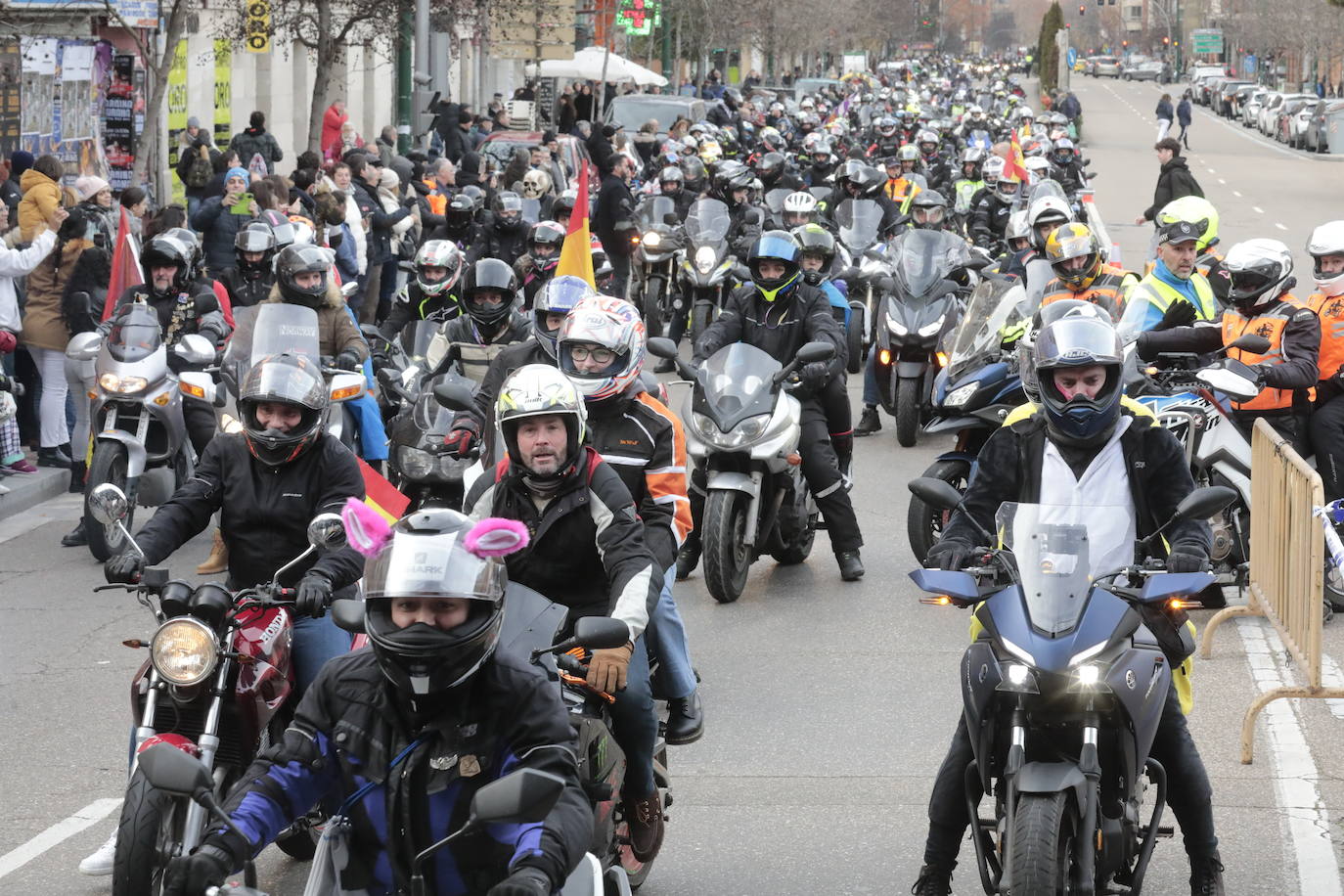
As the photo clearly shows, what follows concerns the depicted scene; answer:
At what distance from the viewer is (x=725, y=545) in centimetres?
1040

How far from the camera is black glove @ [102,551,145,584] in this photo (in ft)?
19.8

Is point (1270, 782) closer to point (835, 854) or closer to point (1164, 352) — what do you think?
point (835, 854)

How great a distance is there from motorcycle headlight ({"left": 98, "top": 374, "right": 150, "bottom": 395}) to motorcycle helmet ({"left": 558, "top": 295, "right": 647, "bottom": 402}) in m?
4.74

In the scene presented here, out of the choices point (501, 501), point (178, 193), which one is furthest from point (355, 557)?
point (178, 193)

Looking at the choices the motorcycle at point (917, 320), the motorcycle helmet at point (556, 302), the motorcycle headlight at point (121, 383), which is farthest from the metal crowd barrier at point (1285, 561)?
the motorcycle headlight at point (121, 383)

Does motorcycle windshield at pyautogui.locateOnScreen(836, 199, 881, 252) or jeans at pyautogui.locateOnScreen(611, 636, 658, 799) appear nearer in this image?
jeans at pyautogui.locateOnScreen(611, 636, 658, 799)

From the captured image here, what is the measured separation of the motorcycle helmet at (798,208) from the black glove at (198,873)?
13817 mm

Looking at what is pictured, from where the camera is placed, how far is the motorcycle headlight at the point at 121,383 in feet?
37.4

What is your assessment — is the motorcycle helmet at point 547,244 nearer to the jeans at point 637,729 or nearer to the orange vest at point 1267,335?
the orange vest at point 1267,335

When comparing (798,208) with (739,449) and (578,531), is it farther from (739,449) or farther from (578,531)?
(578,531)

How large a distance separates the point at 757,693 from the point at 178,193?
837 inches

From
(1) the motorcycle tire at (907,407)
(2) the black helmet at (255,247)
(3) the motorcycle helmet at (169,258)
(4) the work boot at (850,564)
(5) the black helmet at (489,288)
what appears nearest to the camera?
(5) the black helmet at (489,288)

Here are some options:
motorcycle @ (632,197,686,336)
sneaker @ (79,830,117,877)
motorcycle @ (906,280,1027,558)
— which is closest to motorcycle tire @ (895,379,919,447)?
motorcycle @ (906,280,1027,558)

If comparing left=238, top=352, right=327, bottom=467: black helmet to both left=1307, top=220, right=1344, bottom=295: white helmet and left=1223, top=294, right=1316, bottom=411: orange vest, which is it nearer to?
left=1223, top=294, right=1316, bottom=411: orange vest
